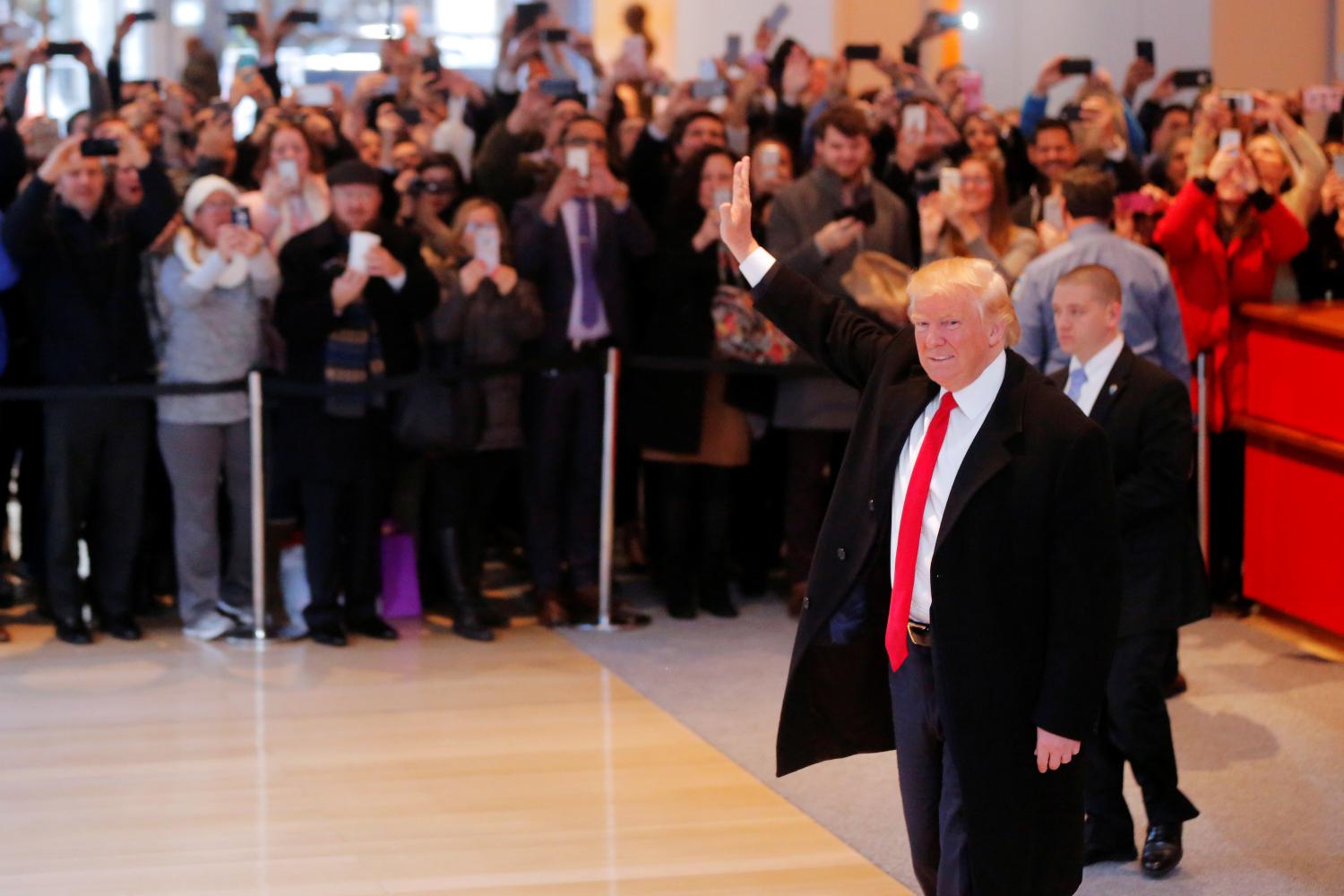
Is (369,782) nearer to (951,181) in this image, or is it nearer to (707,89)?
(951,181)

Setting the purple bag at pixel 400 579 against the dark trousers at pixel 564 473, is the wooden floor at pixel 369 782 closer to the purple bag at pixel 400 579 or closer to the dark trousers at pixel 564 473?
the purple bag at pixel 400 579

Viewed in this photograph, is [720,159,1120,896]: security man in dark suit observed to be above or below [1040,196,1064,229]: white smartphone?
below

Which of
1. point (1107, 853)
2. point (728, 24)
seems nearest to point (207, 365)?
point (1107, 853)

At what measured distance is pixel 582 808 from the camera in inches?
210

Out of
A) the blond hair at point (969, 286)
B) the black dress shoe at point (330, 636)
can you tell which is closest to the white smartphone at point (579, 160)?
the black dress shoe at point (330, 636)

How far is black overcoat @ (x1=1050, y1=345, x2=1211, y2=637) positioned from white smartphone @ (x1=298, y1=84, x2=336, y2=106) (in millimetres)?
4785

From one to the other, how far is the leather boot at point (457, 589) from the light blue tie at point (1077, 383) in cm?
291

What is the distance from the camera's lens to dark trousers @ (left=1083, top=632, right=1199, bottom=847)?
189 inches

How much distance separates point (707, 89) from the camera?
9.09 m

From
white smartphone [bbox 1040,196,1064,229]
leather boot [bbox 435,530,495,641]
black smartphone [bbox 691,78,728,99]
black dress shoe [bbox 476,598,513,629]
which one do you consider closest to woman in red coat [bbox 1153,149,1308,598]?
white smartphone [bbox 1040,196,1064,229]

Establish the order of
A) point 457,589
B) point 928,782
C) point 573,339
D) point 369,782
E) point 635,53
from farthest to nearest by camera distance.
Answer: point 635,53
point 573,339
point 457,589
point 369,782
point 928,782

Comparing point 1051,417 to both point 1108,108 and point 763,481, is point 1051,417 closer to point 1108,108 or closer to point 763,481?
point 763,481

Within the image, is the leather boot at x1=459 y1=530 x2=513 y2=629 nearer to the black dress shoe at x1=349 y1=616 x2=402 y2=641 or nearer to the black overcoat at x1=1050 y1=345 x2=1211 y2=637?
the black dress shoe at x1=349 y1=616 x2=402 y2=641

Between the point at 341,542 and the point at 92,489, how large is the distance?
89 cm
